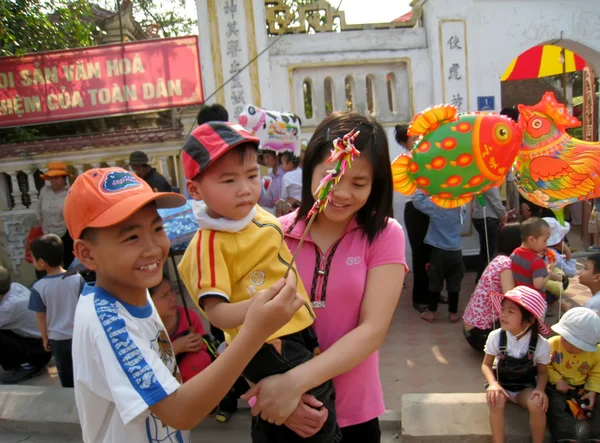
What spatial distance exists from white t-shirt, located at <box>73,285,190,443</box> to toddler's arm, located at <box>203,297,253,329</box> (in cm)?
16

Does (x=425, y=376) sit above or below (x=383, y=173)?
below

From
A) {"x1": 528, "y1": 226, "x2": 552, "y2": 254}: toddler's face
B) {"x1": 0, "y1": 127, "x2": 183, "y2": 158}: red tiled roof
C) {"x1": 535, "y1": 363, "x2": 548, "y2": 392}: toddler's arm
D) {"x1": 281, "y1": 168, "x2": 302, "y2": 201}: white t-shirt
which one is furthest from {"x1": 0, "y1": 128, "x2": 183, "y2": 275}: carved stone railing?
{"x1": 535, "y1": 363, "x2": 548, "y2": 392}: toddler's arm

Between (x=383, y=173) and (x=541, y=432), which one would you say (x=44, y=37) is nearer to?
(x=383, y=173)

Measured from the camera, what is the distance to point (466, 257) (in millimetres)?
5781

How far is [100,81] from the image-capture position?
5.42m

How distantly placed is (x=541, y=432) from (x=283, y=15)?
4.54 metres

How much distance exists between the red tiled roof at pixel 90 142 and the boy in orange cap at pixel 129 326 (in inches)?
173

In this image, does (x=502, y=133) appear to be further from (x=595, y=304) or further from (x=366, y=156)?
(x=366, y=156)

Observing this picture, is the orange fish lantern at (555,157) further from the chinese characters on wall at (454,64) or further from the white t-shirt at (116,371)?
the white t-shirt at (116,371)

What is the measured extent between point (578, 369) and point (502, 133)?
4.20 ft

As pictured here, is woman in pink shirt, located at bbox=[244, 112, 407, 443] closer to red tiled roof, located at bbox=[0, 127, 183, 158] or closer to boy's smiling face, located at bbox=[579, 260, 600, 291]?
boy's smiling face, located at bbox=[579, 260, 600, 291]

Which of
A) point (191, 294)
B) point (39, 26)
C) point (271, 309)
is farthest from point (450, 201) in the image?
point (39, 26)

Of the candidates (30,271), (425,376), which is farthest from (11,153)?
(425,376)

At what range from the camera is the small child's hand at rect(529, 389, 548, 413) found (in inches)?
93.6
